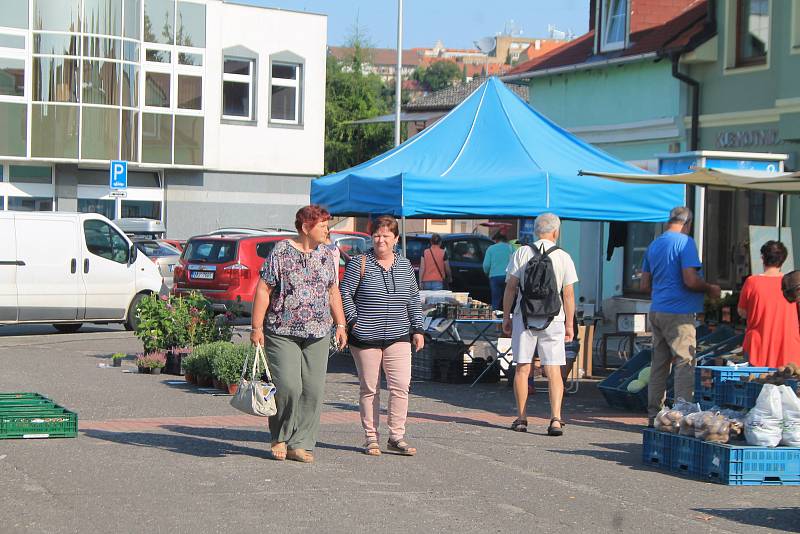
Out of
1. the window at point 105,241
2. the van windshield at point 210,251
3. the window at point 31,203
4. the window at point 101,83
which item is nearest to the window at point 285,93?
the window at point 101,83

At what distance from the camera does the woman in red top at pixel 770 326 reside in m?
10.2

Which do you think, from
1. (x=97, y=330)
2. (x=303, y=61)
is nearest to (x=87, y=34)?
(x=303, y=61)

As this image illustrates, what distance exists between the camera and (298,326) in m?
9.12

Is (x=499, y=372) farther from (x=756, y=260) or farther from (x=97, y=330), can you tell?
(x=97, y=330)

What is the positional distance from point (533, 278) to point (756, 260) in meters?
3.96

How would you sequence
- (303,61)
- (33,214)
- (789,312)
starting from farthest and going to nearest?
(303,61) < (33,214) < (789,312)

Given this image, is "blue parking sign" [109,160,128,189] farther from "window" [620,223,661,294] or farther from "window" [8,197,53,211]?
"window" [620,223,661,294]

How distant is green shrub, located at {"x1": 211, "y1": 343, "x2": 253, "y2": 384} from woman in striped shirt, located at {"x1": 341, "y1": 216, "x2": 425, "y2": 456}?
11.8 feet

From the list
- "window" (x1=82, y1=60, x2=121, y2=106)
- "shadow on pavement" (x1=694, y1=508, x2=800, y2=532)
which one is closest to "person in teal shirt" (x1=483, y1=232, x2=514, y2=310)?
"shadow on pavement" (x1=694, y1=508, x2=800, y2=532)

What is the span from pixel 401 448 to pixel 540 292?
192 cm

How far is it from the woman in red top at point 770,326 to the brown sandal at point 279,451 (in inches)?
152

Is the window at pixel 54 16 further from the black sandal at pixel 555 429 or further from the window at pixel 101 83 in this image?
the black sandal at pixel 555 429

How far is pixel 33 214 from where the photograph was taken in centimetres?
2014

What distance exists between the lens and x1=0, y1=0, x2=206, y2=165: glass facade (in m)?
36.9
